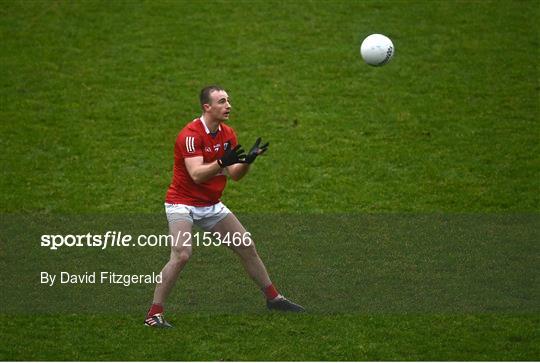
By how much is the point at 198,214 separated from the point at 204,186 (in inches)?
12.6

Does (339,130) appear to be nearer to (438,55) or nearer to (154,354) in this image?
(438,55)

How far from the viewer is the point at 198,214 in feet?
33.3

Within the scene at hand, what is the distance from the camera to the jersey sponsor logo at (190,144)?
990cm

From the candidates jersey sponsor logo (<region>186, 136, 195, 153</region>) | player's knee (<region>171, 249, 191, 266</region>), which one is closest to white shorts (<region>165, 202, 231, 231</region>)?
player's knee (<region>171, 249, 191, 266</region>)

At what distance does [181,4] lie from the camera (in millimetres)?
19578

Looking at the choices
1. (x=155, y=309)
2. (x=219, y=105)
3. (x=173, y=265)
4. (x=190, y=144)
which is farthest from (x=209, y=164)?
(x=155, y=309)

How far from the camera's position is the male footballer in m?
9.84

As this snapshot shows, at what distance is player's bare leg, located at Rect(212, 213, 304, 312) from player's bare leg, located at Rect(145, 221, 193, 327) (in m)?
0.48

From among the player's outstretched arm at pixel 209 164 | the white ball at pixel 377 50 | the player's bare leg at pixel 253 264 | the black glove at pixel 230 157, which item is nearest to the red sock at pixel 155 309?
the player's bare leg at pixel 253 264

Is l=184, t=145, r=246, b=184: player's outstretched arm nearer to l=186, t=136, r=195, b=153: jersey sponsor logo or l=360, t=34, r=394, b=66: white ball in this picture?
l=186, t=136, r=195, b=153: jersey sponsor logo

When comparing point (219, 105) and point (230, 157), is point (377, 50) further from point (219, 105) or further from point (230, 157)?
point (230, 157)

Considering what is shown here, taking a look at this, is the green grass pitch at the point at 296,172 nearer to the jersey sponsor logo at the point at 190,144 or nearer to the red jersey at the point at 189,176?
the red jersey at the point at 189,176

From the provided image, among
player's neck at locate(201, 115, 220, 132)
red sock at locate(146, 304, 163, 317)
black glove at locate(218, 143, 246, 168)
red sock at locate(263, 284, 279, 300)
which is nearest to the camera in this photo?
black glove at locate(218, 143, 246, 168)

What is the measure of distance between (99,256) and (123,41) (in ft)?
22.8
